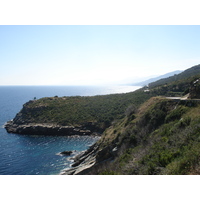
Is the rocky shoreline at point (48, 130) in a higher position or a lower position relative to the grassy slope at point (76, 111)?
lower

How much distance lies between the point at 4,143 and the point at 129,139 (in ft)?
109

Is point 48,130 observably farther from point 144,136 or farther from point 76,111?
point 144,136

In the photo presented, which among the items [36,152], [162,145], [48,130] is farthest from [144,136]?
[48,130]

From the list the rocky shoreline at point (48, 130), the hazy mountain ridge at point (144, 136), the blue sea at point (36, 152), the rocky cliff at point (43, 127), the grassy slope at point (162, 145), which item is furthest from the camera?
the rocky cliff at point (43, 127)

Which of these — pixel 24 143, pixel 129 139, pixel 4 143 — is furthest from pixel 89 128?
pixel 129 139

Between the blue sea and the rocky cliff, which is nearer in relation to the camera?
the blue sea

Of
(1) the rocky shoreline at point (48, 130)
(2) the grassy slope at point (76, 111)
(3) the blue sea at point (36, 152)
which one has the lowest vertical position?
(3) the blue sea at point (36, 152)

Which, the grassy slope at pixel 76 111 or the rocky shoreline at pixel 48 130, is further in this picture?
the grassy slope at pixel 76 111

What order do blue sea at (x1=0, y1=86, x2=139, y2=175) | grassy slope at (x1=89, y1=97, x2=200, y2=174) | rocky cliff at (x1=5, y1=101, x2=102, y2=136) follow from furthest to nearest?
rocky cliff at (x1=5, y1=101, x2=102, y2=136) → blue sea at (x1=0, y1=86, x2=139, y2=175) → grassy slope at (x1=89, y1=97, x2=200, y2=174)

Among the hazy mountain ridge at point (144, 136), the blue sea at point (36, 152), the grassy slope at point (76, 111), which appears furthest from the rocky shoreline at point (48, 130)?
the hazy mountain ridge at point (144, 136)

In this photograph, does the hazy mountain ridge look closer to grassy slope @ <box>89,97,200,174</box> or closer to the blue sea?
grassy slope @ <box>89,97,200,174</box>

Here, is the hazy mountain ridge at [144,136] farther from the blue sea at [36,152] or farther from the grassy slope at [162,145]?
the blue sea at [36,152]

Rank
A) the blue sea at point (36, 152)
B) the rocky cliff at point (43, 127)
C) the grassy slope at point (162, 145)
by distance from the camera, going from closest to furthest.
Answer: the grassy slope at point (162, 145) < the blue sea at point (36, 152) < the rocky cliff at point (43, 127)

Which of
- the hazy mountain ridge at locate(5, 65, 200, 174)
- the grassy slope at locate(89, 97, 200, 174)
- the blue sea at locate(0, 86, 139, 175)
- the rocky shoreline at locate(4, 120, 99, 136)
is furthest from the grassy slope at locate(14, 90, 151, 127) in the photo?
the grassy slope at locate(89, 97, 200, 174)
